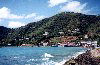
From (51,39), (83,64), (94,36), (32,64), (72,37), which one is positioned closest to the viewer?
(83,64)

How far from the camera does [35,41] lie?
170 metres

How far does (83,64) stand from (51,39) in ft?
474

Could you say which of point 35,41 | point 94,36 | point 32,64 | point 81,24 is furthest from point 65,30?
point 32,64

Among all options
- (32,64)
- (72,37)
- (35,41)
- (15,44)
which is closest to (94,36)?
(72,37)

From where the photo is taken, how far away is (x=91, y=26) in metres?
172

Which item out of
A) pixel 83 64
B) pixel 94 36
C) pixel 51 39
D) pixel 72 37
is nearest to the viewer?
pixel 83 64

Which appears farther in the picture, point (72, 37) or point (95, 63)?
point (72, 37)

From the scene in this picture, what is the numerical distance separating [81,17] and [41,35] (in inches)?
1710

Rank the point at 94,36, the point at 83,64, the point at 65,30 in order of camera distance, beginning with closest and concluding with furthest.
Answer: the point at 83,64
the point at 94,36
the point at 65,30

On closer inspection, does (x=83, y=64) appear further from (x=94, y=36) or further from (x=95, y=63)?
(x=94, y=36)

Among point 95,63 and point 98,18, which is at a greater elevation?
point 98,18

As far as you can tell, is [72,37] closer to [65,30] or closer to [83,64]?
[65,30]

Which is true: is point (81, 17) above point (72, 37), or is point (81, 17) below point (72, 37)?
above

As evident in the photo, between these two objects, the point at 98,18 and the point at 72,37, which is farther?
the point at 98,18
